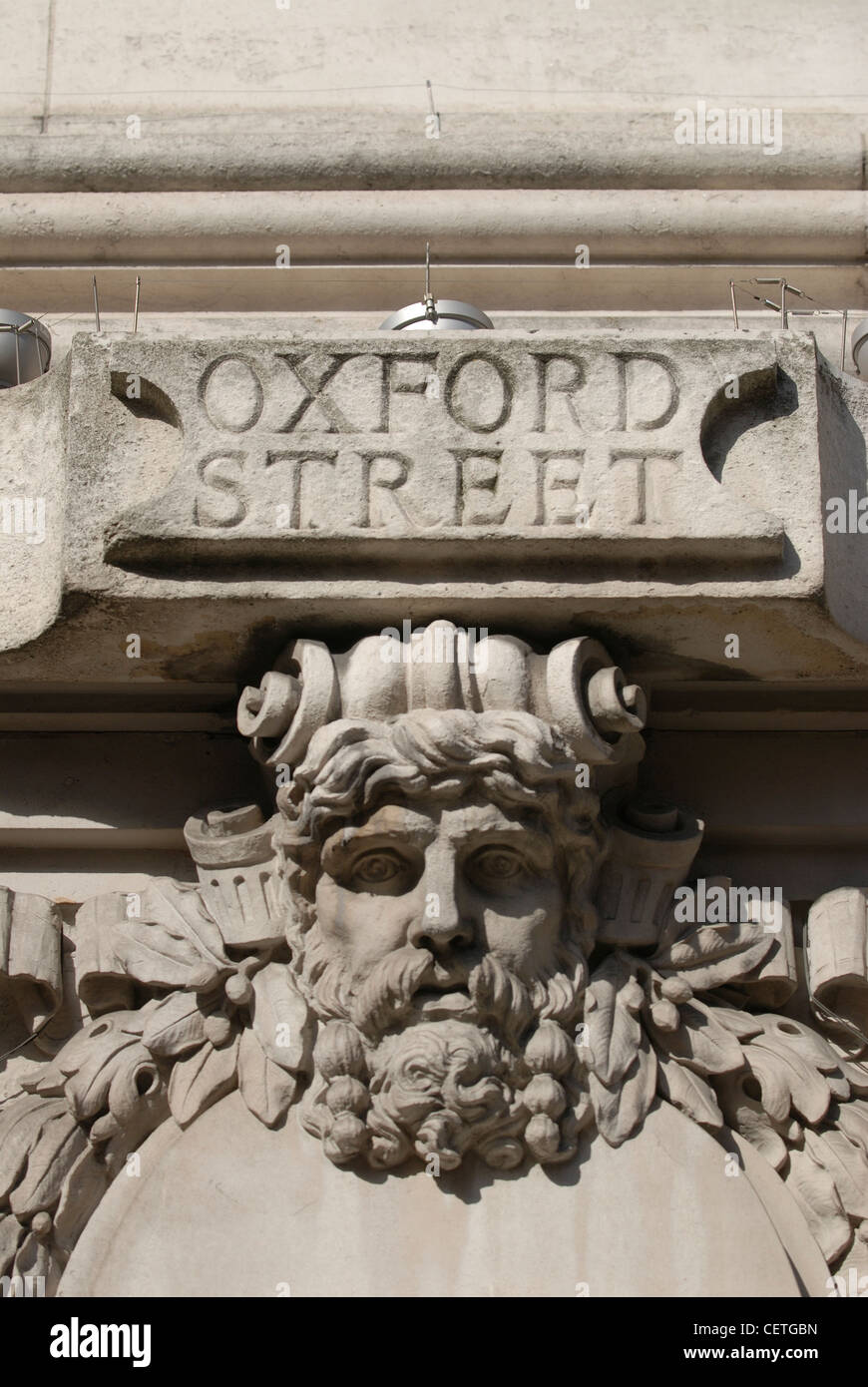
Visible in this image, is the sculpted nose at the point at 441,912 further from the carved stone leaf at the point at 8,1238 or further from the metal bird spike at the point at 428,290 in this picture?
the metal bird spike at the point at 428,290

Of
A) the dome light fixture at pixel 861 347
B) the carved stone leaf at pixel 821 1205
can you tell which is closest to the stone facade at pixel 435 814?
the carved stone leaf at pixel 821 1205

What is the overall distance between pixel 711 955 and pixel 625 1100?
0.32m

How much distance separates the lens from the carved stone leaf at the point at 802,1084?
3283mm

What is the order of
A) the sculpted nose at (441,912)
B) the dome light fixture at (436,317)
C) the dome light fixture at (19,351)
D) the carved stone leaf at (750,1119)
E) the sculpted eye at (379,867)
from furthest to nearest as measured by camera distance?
the dome light fixture at (19,351) < the dome light fixture at (436,317) < the carved stone leaf at (750,1119) < the sculpted eye at (379,867) < the sculpted nose at (441,912)

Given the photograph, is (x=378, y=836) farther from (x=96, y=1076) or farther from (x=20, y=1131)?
(x=20, y=1131)

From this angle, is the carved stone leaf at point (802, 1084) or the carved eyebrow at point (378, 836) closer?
the carved eyebrow at point (378, 836)

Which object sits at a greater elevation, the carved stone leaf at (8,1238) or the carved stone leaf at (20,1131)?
the carved stone leaf at (20,1131)

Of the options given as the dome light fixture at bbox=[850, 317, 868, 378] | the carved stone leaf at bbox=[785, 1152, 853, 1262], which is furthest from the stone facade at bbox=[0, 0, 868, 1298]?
the dome light fixture at bbox=[850, 317, 868, 378]

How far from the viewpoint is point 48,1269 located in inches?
128

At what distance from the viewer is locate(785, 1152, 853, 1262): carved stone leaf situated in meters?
3.23

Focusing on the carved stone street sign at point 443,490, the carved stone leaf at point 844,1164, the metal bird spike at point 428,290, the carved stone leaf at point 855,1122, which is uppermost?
the metal bird spike at point 428,290

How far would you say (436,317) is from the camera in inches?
138

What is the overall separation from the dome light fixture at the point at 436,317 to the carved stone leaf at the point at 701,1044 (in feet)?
4.18

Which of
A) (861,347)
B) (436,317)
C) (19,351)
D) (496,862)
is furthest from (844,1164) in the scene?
(19,351)
